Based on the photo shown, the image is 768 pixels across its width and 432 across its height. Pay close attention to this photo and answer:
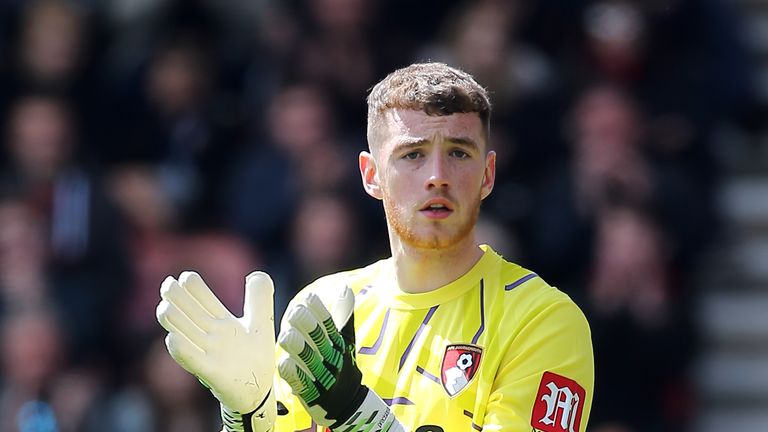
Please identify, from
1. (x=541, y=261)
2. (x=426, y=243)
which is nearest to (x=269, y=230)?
(x=541, y=261)

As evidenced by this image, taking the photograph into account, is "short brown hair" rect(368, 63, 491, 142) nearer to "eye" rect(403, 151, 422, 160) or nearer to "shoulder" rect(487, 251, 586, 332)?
"eye" rect(403, 151, 422, 160)

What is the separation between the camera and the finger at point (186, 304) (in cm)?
391

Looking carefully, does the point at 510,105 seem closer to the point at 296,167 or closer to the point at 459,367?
the point at 296,167

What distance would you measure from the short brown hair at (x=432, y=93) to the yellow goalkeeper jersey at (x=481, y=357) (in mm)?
476

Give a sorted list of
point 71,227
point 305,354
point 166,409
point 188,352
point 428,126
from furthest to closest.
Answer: point 71,227 → point 166,409 → point 428,126 → point 188,352 → point 305,354

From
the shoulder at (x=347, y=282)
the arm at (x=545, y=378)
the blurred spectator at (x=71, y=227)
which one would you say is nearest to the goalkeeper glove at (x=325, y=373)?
the arm at (x=545, y=378)

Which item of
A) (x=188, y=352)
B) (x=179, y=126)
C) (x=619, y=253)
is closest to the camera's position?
(x=188, y=352)

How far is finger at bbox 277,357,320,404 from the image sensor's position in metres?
3.73

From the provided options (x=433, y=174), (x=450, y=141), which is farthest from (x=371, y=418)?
(x=450, y=141)

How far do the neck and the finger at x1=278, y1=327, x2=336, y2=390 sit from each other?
0.61 meters

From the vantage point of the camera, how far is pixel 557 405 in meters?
4.03

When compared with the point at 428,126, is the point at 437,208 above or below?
below

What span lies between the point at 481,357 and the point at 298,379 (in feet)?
1.89

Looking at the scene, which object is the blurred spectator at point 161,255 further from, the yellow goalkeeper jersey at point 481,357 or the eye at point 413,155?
the eye at point 413,155
